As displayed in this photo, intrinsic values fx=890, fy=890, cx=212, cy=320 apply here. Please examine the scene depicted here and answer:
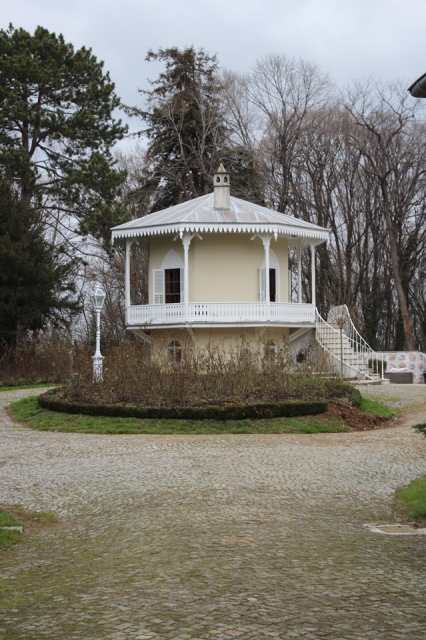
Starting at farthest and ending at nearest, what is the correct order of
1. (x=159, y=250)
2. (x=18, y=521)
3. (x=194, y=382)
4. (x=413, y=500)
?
(x=159, y=250)
(x=194, y=382)
(x=413, y=500)
(x=18, y=521)

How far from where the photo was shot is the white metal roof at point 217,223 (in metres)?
29.2

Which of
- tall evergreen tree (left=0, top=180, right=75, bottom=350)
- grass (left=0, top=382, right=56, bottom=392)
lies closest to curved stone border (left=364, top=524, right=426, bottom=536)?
grass (left=0, top=382, right=56, bottom=392)

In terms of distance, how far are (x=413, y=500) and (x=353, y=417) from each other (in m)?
8.79

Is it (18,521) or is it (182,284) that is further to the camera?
(182,284)

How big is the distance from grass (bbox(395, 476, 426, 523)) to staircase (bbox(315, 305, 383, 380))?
1755cm

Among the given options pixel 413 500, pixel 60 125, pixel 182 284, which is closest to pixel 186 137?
pixel 60 125

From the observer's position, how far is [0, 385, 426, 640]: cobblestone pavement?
5.42 meters

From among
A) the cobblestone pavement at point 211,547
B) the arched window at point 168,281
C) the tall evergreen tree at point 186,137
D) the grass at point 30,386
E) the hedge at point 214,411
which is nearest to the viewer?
the cobblestone pavement at point 211,547

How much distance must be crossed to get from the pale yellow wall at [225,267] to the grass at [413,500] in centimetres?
1949

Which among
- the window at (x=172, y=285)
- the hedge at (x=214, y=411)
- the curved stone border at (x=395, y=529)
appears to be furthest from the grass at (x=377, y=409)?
the window at (x=172, y=285)

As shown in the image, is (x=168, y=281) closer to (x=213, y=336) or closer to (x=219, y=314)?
(x=213, y=336)

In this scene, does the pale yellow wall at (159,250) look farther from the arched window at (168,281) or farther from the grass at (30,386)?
the grass at (30,386)

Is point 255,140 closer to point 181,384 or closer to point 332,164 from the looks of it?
point 332,164

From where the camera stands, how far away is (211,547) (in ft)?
25.0
